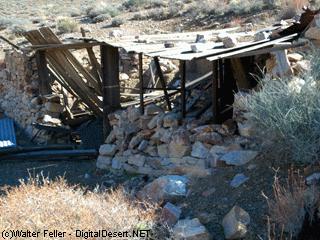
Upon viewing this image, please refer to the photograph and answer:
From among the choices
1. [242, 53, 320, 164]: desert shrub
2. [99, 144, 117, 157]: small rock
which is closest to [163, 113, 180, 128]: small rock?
[99, 144, 117, 157]: small rock

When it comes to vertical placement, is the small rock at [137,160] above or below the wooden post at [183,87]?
below

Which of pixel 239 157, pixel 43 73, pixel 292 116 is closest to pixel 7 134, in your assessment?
pixel 43 73

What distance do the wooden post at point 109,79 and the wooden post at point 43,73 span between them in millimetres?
2341

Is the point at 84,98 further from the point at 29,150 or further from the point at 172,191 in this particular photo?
the point at 172,191

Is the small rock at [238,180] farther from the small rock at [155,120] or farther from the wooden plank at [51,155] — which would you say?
the wooden plank at [51,155]

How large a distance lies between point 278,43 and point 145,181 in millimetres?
3198

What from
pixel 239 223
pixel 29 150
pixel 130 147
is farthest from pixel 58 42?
pixel 239 223

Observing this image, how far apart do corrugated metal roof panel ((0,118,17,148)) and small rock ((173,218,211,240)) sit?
7472 mm

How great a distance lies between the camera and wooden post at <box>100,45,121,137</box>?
1058cm

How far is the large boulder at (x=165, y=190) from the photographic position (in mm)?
6703

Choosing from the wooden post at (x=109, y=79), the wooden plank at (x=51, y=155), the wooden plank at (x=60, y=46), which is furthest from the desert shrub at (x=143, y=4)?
the wooden plank at (x=51, y=155)

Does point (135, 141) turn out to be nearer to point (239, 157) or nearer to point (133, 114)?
point (133, 114)

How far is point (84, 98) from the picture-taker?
12.1 m

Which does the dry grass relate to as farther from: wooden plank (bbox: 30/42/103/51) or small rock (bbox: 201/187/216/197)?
wooden plank (bbox: 30/42/103/51)
